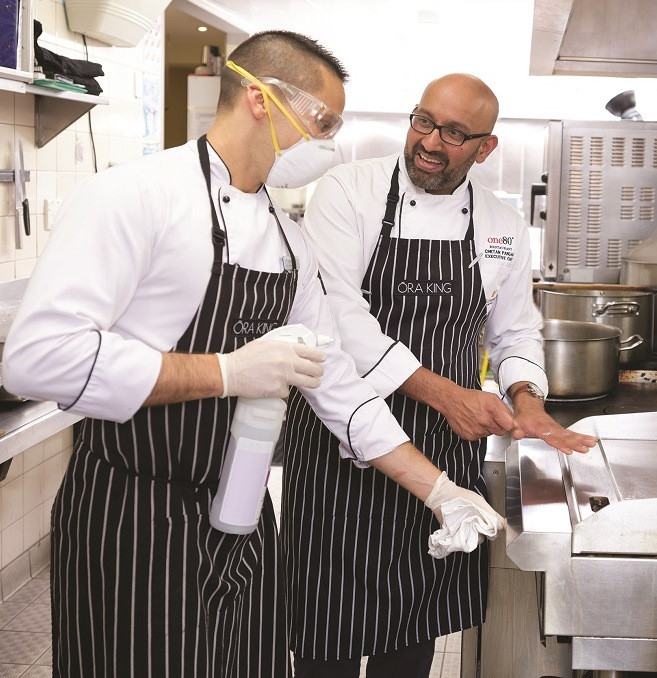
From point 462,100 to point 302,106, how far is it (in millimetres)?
740

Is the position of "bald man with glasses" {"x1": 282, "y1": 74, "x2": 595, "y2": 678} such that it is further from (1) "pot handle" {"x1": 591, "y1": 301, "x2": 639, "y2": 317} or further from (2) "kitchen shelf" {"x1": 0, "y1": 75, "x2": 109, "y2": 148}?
(2) "kitchen shelf" {"x1": 0, "y1": 75, "x2": 109, "y2": 148}

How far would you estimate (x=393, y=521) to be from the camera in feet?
7.37

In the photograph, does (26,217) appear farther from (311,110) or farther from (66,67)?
(311,110)

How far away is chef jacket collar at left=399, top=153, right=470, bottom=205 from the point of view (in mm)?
2354

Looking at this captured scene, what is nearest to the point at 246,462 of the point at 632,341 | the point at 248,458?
the point at 248,458

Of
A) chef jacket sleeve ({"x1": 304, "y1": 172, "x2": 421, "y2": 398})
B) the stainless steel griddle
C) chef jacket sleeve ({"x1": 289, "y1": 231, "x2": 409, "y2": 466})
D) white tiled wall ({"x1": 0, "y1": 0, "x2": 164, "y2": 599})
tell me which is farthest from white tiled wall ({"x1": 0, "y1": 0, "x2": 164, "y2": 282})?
the stainless steel griddle

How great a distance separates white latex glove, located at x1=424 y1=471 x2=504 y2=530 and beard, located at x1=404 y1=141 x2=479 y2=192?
0.78 meters

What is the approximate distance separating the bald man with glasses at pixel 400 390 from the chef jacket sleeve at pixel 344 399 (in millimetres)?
204

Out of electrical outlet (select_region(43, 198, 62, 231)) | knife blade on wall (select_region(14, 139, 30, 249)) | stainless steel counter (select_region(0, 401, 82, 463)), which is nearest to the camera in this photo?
stainless steel counter (select_region(0, 401, 82, 463))

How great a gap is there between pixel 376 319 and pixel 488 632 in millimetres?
852

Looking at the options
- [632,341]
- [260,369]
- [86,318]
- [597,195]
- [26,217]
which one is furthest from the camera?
[597,195]

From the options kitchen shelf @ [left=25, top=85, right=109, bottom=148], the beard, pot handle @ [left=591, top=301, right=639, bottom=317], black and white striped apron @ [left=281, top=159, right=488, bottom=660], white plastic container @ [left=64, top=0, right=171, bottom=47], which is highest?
white plastic container @ [left=64, top=0, right=171, bottom=47]

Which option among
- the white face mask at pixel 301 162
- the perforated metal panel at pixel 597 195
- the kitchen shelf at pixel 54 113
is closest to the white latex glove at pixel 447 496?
the white face mask at pixel 301 162

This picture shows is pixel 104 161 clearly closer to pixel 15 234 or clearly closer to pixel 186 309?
pixel 15 234
